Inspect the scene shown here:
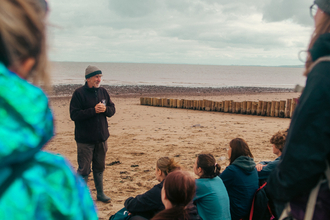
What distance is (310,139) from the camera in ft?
3.79

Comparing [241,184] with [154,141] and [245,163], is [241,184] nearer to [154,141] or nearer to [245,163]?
Result: [245,163]

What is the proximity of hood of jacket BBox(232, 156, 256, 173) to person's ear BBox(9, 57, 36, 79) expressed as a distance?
2930 mm

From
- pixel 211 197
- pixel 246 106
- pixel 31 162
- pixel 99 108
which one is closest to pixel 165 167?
pixel 211 197

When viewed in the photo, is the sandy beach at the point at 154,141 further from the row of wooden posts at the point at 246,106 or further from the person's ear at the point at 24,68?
the person's ear at the point at 24,68

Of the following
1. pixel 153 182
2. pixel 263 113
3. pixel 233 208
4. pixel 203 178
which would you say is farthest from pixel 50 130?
pixel 263 113

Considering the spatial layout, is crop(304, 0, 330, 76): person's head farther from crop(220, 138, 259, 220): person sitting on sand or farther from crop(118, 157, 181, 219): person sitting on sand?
crop(118, 157, 181, 219): person sitting on sand

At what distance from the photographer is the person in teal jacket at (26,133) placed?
0.64 meters

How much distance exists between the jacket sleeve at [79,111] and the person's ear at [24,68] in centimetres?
363

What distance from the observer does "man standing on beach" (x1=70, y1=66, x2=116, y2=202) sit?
4.33 meters

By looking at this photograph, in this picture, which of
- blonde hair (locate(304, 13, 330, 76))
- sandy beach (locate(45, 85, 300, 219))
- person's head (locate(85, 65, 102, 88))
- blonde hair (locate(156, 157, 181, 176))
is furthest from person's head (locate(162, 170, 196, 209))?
person's head (locate(85, 65, 102, 88))

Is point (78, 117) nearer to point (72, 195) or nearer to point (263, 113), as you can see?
point (72, 195)

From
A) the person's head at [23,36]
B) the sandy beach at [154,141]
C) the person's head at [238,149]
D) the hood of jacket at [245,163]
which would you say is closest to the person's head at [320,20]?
the person's head at [23,36]

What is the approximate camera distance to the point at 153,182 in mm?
5297

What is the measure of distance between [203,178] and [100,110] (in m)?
2.14
